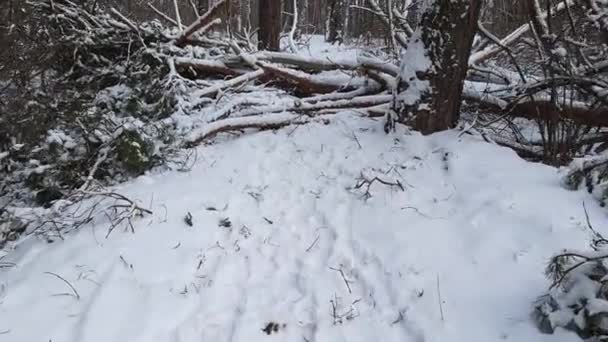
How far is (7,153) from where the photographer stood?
4410 mm

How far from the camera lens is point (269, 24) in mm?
7738

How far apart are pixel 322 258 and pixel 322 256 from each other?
23mm

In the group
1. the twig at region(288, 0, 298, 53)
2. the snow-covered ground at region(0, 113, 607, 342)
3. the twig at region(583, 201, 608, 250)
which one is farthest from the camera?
the twig at region(288, 0, 298, 53)

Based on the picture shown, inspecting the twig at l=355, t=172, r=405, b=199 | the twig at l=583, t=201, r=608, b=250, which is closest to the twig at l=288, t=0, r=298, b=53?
the twig at l=355, t=172, r=405, b=199

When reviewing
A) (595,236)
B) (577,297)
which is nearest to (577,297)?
(577,297)

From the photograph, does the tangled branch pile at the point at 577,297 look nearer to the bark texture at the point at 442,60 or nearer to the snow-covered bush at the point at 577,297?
the snow-covered bush at the point at 577,297

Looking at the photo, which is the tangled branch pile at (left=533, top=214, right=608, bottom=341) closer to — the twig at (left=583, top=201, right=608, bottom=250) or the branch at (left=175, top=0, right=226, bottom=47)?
the twig at (left=583, top=201, right=608, bottom=250)

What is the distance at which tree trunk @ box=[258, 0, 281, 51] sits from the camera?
773 cm

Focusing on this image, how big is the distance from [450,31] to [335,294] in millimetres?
2623

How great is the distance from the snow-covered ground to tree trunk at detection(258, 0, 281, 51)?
4.18 meters

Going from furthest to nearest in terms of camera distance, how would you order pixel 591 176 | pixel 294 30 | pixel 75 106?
pixel 294 30 < pixel 75 106 < pixel 591 176

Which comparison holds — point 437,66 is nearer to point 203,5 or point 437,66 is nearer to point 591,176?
point 591,176

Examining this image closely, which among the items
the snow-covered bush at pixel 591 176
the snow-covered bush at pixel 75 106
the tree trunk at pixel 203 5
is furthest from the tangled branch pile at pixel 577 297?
the tree trunk at pixel 203 5

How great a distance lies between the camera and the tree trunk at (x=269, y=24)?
7.73 metres
